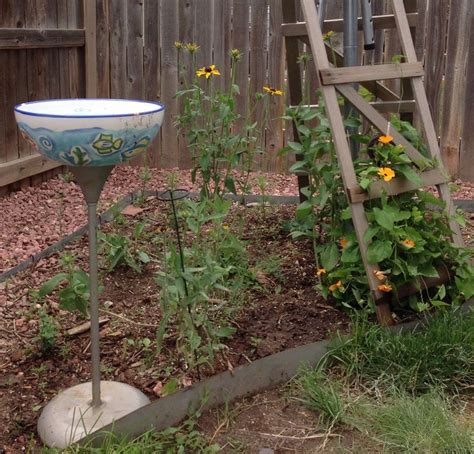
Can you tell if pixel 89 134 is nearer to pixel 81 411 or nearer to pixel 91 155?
pixel 91 155

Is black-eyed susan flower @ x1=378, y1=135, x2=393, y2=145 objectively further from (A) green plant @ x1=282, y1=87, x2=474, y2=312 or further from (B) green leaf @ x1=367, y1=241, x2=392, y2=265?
(B) green leaf @ x1=367, y1=241, x2=392, y2=265

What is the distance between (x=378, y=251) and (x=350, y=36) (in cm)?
120

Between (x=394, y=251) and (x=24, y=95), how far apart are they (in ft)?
11.1

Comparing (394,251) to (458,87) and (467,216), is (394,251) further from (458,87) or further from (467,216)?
(458,87)

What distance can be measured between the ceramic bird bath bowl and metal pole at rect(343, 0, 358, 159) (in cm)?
153

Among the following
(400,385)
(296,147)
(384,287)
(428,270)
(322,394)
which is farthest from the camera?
(296,147)

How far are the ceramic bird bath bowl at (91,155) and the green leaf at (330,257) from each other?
108 centimetres

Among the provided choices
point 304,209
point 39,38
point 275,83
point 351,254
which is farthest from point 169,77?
point 351,254

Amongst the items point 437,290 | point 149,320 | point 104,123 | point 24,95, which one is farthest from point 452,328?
point 24,95

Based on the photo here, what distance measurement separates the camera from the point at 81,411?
238 centimetres

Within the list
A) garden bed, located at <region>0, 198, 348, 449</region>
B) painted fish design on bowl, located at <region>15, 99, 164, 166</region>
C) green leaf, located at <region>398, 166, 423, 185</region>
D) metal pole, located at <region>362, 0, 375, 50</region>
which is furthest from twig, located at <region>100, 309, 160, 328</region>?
metal pole, located at <region>362, 0, 375, 50</region>

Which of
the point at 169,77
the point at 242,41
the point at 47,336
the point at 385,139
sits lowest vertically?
the point at 47,336

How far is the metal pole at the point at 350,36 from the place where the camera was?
353 cm

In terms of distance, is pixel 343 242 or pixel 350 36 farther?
pixel 350 36
